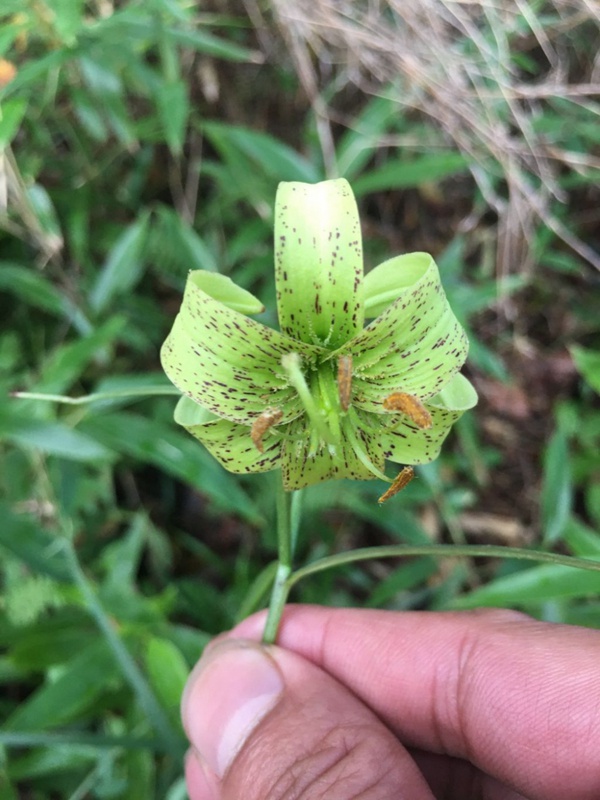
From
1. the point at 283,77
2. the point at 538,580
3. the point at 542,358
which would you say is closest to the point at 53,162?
the point at 283,77

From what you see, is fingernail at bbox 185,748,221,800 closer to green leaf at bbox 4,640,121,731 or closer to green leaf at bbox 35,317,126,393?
green leaf at bbox 4,640,121,731

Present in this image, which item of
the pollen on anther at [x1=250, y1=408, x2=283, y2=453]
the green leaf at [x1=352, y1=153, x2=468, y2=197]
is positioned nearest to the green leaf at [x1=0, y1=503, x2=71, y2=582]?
the pollen on anther at [x1=250, y1=408, x2=283, y2=453]

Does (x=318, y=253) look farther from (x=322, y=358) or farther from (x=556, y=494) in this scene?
(x=556, y=494)

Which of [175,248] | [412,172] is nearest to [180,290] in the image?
[175,248]

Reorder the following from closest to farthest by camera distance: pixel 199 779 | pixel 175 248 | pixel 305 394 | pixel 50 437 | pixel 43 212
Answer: pixel 305 394
pixel 199 779
pixel 50 437
pixel 43 212
pixel 175 248

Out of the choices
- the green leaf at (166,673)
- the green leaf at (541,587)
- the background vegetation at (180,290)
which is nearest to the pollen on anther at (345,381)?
the background vegetation at (180,290)

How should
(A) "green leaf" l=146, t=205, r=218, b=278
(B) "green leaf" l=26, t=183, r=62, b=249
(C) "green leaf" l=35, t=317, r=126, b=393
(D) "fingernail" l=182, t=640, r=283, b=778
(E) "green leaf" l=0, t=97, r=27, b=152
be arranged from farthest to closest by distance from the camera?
(A) "green leaf" l=146, t=205, r=218, b=278
(B) "green leaf" l=26, t=183, r=62, b=249
(C) "green leaf" l=35, t=317, r=126, b=393
(E) "green leaf" l=0, t=97, r=27, b=152
(D) "fingernail" l=182, t=640, r=283, b=778
